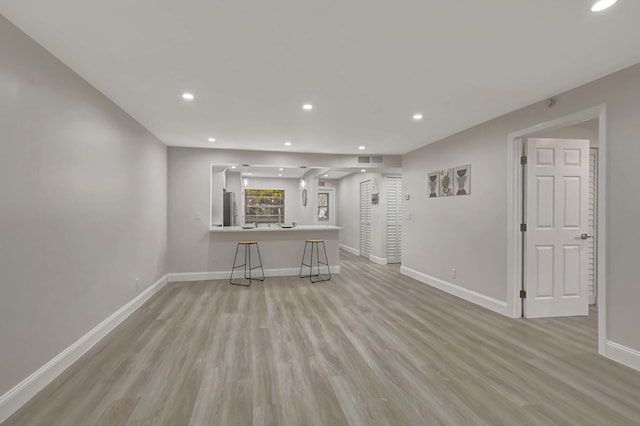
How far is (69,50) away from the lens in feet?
7.08

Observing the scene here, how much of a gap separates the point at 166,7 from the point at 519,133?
3.70 metres

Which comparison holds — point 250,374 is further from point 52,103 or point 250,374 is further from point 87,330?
point 52,103

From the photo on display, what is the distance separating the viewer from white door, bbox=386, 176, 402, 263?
712 cm

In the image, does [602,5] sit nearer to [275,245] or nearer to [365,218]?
[275,245]

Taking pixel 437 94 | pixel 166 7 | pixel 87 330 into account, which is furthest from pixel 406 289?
pixel 166 7

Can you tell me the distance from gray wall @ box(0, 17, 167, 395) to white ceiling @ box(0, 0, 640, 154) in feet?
0.82

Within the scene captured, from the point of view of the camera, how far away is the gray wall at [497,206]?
242 centimetres

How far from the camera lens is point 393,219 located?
716cm

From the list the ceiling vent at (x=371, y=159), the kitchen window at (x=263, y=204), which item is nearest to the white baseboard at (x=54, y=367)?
the ceiling vent at (x=371, y=159)

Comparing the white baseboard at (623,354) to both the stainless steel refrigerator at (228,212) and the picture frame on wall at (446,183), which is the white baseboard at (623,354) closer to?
the picture frame on wall at (446,183)

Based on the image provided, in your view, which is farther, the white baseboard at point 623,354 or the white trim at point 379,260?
the white trim at point 379,260

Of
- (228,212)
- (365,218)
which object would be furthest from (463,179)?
(228,212)

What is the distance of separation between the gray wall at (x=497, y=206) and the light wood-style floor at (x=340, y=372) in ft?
1.83

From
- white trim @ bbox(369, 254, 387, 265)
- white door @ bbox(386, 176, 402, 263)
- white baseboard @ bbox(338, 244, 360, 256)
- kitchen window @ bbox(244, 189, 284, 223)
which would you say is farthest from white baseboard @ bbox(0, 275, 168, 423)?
white baseboard @ bbox(338, 244, 360, 256)
